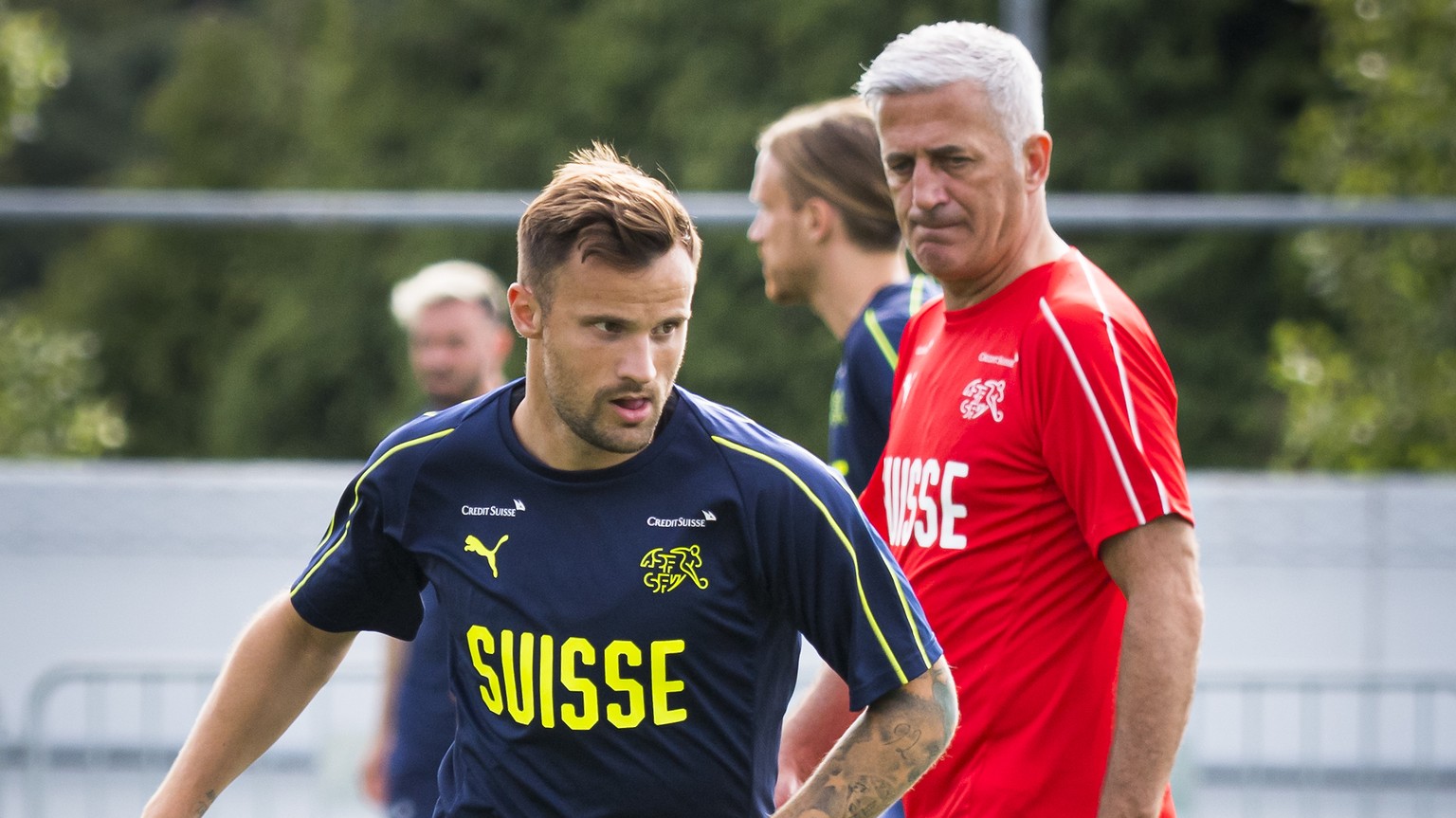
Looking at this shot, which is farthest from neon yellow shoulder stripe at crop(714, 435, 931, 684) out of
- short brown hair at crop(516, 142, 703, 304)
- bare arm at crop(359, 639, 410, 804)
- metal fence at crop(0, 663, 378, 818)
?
metal fence at crop(0, 663, 378, 818)

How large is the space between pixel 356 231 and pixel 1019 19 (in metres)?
17.3

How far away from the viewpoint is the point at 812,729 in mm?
3127

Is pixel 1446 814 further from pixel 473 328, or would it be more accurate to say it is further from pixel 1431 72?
pixel 1431 72

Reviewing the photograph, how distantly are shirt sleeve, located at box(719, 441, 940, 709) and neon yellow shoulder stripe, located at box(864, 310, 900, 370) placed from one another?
108 cm

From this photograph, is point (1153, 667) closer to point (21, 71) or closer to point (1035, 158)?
point (1035, 158)

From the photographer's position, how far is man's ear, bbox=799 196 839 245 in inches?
151

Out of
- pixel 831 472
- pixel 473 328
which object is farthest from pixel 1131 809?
pixel 473 328

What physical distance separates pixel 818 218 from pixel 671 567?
1.63 m

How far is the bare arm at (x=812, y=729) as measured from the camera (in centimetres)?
312

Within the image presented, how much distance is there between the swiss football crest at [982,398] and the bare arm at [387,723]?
2.14m

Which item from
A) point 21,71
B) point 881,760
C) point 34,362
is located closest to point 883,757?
point 881,760

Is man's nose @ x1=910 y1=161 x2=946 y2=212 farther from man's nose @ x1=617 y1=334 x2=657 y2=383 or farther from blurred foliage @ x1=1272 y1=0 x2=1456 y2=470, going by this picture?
blurred foliage @ x1=1272 y1=0 x2=1456 y2=470

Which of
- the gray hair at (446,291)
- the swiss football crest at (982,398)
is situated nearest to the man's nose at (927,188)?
the swiss football crest at (982,398)

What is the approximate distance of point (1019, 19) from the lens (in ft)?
21.3
